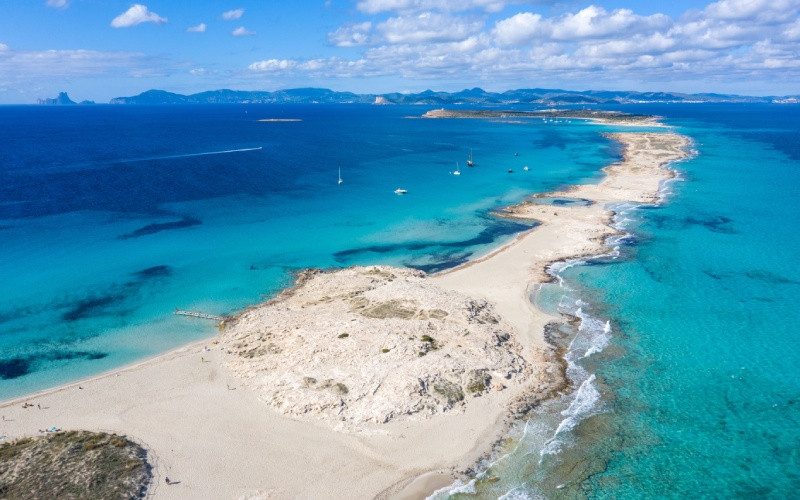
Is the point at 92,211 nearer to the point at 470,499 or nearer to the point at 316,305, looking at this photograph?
the point at 316,305

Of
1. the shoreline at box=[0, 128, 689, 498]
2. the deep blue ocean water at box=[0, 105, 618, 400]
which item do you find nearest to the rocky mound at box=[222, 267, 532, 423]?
the shoreline at box=[0, 128, 689, 498]

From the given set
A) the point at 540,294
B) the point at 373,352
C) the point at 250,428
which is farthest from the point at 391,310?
the point at 540,294

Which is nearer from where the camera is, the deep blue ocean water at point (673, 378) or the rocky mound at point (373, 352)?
the deep blue ocean water at point (673, 378)

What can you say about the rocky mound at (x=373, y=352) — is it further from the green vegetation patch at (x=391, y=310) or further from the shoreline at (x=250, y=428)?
the shoreline at (x=250, y=428)

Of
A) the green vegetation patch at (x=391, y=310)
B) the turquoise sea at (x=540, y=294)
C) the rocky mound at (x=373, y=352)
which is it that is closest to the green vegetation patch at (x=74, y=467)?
the rocky mound at (x=373, y=352)

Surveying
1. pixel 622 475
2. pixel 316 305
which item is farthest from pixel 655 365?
pixel 316 305

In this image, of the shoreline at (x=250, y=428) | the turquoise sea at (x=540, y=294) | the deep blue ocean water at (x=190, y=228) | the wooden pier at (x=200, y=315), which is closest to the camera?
the shoreline at (x=250, y=428)
